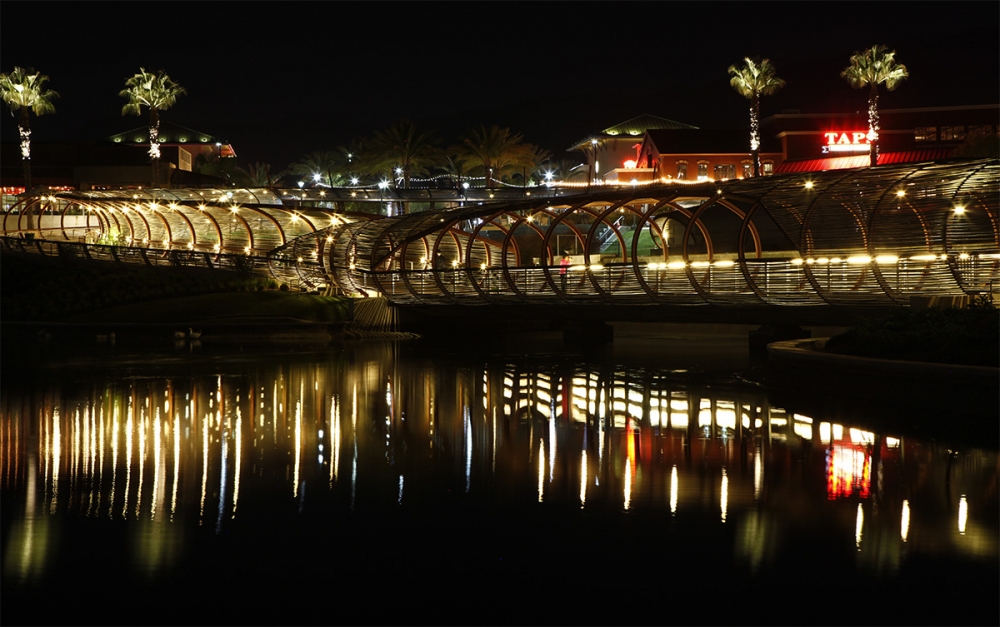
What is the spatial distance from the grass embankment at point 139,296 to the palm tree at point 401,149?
36494mm

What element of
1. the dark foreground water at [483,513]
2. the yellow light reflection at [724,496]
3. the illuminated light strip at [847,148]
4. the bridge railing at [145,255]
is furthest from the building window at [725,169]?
the yellow light reflection at [724,496]

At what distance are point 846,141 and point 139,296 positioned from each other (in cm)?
4587

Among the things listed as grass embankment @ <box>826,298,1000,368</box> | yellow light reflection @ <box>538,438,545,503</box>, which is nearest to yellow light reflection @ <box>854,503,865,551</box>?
yellow light reflection @ <box>538,438,545,503</box>

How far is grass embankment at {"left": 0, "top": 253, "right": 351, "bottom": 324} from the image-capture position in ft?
113

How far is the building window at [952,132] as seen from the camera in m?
65.3

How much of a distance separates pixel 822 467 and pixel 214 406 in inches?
356

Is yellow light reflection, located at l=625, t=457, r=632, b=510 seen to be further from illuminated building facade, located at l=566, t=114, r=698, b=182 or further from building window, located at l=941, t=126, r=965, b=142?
illuminated building facade, located at l=566, t=114, r=698, b=182

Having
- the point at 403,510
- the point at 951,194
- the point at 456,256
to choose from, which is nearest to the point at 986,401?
the point at 403,510

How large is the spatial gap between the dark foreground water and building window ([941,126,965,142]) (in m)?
55.2

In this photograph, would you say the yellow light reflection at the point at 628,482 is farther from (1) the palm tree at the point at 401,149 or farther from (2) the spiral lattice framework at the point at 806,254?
(1) the palm tree at the point at 401,149

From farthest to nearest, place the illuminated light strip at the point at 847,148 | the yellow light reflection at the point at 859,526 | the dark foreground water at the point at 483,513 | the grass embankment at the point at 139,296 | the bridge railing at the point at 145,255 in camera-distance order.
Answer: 1. the illuminated light strip at the point at 847,148
2. the bridge railing at the point at 145,255
3. the grass embankment at the point at 139,296
4. the yellow light reflection at the point at 859,526
5. the dark foreground water at the point at 483,513

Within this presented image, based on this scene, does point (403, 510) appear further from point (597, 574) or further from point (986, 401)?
point (986, 401)

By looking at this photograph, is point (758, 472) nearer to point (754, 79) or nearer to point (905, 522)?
point (905, 522)

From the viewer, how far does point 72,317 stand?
1428 inches
